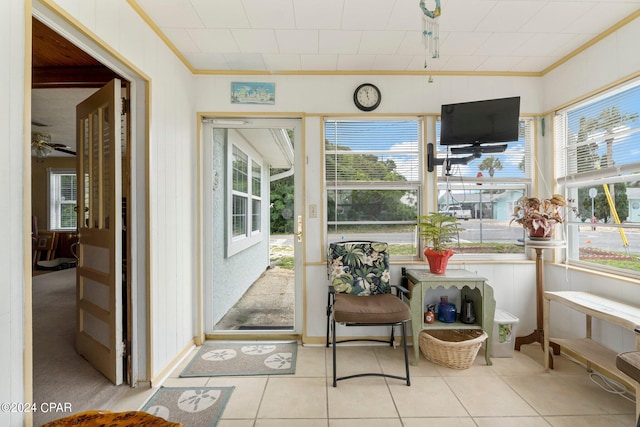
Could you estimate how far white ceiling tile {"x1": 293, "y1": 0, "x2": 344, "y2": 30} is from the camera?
2.09m

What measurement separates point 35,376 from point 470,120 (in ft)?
13.4

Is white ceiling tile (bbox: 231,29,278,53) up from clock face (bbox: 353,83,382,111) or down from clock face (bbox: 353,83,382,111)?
up

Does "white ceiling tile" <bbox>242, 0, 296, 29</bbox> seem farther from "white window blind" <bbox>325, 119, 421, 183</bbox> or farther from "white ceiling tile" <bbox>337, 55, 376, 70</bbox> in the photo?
"white window blind" <bbox>325, 119, 421, 183</bbox>

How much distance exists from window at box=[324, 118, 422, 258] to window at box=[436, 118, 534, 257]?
0.32 m

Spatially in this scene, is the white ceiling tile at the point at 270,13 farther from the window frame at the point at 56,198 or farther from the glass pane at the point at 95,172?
the window frame at the point at 56,198

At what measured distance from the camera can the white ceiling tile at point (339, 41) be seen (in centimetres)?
244

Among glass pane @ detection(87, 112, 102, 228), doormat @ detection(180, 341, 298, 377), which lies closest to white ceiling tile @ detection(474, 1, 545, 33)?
glass pane @ detection(87, 112, 102, 228)

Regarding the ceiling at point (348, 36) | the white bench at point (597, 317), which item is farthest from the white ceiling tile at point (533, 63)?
the white bench at point (597, 317)

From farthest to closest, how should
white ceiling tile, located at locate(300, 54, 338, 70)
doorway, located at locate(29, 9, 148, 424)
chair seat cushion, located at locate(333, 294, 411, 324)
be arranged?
white ceiling tile, located at locate(300, 54, 338, 70) → chair seat cushion, located at locate(333, 294, 411, 324) → doorway, located at locate(29, 9, 148, 424)

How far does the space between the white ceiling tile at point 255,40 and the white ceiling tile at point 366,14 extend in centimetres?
62

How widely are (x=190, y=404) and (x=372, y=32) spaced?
3048 mm

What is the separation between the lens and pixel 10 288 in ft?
4.02

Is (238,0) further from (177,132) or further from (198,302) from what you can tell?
(198,302)

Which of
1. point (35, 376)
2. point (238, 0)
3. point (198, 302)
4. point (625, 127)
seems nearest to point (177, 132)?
point (238, 0)
